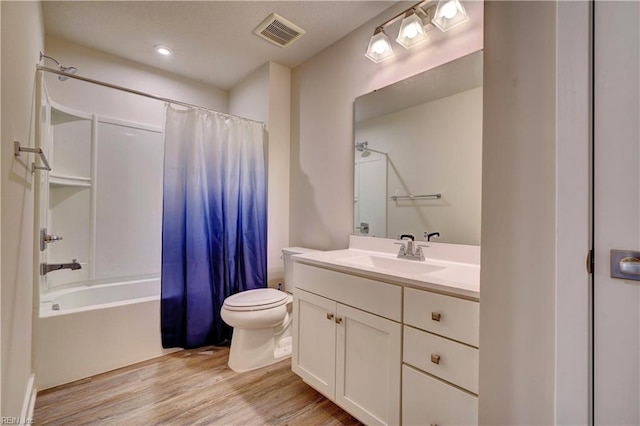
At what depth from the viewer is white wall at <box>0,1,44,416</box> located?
3.13 ft

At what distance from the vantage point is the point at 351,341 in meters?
1.36

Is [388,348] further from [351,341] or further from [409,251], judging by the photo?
[409,251]

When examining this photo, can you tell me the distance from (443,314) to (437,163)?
35.3 inches

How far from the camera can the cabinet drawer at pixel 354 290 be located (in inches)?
46.8

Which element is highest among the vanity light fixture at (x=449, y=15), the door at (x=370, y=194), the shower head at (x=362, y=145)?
the vanity light fixture at (x=449, y=15)

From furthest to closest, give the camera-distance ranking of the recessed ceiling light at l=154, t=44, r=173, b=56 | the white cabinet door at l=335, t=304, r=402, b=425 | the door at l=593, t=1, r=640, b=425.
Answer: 1. the recessed ceiling light at l=154, t=44, r=173, b=56
2. the white cabinet door at l=335, t=304, r=402, b=425
3. the door at l=593, t=1, r=640, b=425

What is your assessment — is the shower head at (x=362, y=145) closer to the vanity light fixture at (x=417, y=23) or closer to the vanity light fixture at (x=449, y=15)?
the vanity light fixture at (x=417, y=23)

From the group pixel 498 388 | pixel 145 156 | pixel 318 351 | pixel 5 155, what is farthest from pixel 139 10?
pixel 498 388

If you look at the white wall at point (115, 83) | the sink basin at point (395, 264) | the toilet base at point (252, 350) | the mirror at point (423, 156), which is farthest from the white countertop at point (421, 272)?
the white wall at point (115, 83)

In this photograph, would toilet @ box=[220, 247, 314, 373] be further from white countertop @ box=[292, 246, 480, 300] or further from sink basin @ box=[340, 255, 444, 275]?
sink basin @ box=[340, 255, 444, 275]

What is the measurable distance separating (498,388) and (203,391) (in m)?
1.63

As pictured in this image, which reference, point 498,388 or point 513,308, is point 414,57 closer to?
point 513,308

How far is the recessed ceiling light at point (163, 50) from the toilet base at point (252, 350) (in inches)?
94.7

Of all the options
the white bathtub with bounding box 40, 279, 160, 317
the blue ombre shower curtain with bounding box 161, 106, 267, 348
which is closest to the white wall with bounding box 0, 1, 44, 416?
the white bathtub with bounding box 40, 279, 160, 317
